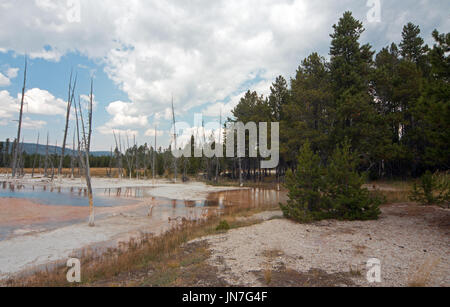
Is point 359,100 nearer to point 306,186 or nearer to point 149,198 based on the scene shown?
point 306,186

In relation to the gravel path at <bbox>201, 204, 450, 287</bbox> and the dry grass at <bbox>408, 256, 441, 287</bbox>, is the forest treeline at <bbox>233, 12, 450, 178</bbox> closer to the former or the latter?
the gravel path at <bbox>201, 204, 450, 287</bbox>

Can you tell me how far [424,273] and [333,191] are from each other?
23.4 feet

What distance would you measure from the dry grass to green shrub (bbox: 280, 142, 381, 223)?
554 centimetres

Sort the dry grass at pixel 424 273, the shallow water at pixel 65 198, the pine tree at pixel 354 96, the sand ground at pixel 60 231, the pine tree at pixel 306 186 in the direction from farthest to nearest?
the pine tree at pixel 354 96
the shallow water at pixel 65 198
the pine tree at pixel 306 186
the sand ground at pixel 60 231
the dry grass at pixel 424 273

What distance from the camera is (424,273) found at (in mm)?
5926

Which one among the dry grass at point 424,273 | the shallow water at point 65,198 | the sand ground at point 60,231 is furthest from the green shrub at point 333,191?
the shallow water at point 65,198

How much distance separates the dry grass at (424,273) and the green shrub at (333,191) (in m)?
5.54

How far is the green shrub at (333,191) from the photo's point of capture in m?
12.5

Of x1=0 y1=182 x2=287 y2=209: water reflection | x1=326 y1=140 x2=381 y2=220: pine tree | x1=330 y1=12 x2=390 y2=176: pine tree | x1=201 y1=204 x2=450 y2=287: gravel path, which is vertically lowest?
x1=0 y1=182 x2=287 y2=209: water reflection

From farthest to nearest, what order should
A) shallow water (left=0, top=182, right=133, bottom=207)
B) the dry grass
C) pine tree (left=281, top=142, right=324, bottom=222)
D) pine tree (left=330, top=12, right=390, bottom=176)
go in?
pine tree (left=330, top=12, right=390, bottom=176), shallow water (left=0, top=182, right=133, bottom=207), pine tree (left=281, top=142, right=324, bottom=222), the dry grass

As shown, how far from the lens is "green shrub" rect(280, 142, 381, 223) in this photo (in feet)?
41.0

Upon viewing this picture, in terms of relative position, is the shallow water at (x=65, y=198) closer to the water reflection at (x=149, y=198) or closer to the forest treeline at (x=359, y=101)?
the water reflection at (x=149, y=198)

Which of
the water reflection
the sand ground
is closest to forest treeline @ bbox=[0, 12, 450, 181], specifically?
the water reflection

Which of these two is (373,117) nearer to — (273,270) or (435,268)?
(435,268)
